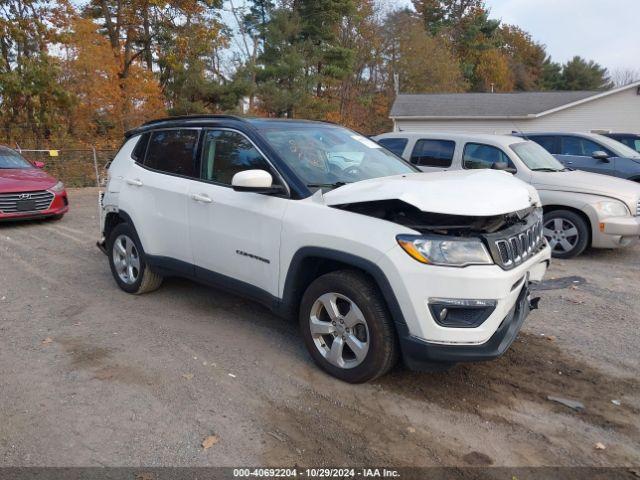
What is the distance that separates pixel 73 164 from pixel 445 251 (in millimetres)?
17175

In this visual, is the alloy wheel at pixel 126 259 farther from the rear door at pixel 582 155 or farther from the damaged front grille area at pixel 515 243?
the rear door at pixel 582 155

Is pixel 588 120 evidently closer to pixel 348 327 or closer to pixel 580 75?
pixel 348 327

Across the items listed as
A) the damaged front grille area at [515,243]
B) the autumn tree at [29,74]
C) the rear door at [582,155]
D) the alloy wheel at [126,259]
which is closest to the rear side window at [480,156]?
the rear door at [582,155]

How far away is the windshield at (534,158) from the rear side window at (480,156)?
26cm

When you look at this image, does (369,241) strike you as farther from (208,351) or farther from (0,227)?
(0,227)

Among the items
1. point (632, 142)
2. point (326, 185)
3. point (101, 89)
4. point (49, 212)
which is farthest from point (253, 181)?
point (101, 89)

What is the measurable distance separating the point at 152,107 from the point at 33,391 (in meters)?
23.9

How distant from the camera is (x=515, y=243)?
3.36 meters

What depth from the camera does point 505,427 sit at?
3.12 m

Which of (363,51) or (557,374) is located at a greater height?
(363,51)

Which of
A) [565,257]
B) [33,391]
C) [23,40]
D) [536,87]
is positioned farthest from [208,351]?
[536,87]

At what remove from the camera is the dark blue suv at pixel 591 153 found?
10164 millimetres

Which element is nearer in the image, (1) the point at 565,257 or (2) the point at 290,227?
(2) the point at 290,227

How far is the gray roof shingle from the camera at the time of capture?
2685 centimetres
